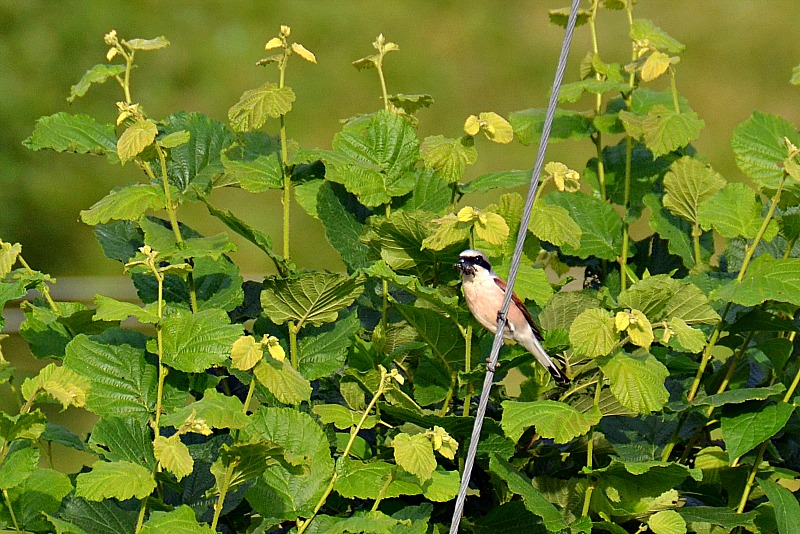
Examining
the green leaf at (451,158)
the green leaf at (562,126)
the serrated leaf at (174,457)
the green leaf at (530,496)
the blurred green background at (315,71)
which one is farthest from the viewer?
the blurred green background at (315,71)

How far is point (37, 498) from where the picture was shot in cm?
99

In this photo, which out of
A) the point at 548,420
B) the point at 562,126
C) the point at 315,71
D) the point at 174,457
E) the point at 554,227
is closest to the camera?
the point at 174,457

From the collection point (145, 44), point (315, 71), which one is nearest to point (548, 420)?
point (145, 44)

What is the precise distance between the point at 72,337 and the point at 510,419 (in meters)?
0.45

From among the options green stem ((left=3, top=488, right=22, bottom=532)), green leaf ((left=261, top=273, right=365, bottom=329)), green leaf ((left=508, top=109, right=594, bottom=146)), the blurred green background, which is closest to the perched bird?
green leaf ((left=261, top=273, right=365, bottom=329))

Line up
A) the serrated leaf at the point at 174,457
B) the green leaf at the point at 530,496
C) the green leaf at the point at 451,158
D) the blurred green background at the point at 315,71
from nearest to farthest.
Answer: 1. the serrated leaf at the point at 174,457
2. the green leaf at the point at 530,496
3. the green leaf at the point at 451,158
4. the blurred green background at the point at 315,71

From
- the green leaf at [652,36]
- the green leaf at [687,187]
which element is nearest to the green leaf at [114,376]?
the green leaf at [687,187]

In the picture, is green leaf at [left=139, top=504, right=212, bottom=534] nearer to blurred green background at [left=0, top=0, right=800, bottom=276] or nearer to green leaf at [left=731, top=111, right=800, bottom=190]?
green leaf at [left=731, top=111, right=800, bottom=190]

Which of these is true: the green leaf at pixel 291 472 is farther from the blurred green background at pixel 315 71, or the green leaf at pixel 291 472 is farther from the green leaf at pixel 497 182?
the blurred green background at pixel 315 71

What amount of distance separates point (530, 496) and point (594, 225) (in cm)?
36

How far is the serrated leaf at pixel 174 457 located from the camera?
0.87 m

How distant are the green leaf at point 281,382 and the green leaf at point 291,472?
0.24 feet

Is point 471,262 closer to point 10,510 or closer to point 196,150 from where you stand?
point 196,150

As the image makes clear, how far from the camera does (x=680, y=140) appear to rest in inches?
45.8
